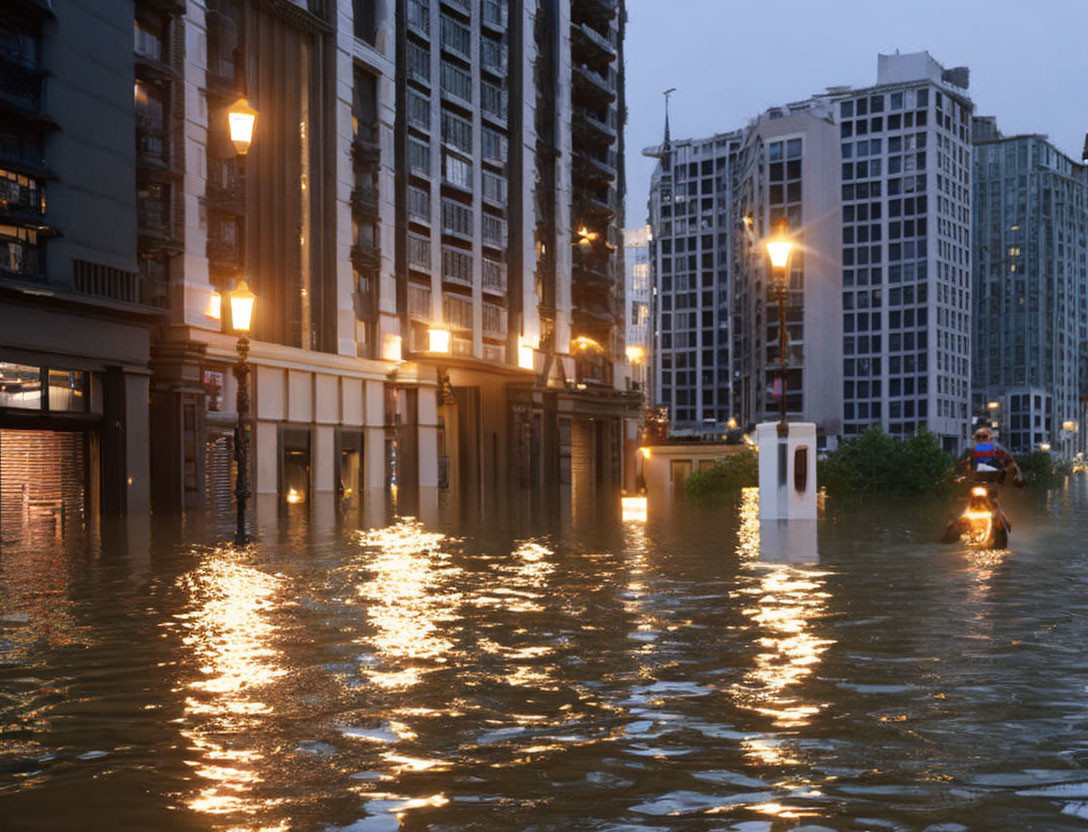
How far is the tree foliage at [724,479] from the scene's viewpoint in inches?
2162

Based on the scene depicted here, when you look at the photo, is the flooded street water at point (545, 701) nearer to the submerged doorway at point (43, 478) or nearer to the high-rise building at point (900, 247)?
the submerged doorway at point (43, 478)

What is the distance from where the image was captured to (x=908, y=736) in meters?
7.26

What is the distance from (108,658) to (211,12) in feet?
121

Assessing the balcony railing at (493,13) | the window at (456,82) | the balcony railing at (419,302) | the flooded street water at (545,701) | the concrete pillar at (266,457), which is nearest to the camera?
the flooded street water at (545,701)

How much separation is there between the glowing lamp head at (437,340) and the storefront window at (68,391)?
26.4 metres

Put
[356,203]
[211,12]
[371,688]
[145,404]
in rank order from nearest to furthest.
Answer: [371,688] < [145,404] < [211,12] < [356,203]

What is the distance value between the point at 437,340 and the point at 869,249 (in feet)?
337

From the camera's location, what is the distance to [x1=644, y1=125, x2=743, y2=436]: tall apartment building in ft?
587

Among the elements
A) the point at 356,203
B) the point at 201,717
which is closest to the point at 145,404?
the point at 356,203

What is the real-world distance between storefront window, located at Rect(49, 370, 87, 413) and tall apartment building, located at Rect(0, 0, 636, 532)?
85 mm

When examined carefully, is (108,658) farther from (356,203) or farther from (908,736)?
(356,203)

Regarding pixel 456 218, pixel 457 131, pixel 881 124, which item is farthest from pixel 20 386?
pixel 881 124

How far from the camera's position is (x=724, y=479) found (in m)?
55.6

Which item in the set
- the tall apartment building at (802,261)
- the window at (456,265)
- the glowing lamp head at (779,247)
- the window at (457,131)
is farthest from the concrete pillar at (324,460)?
the tall apartment building at (802,261)
